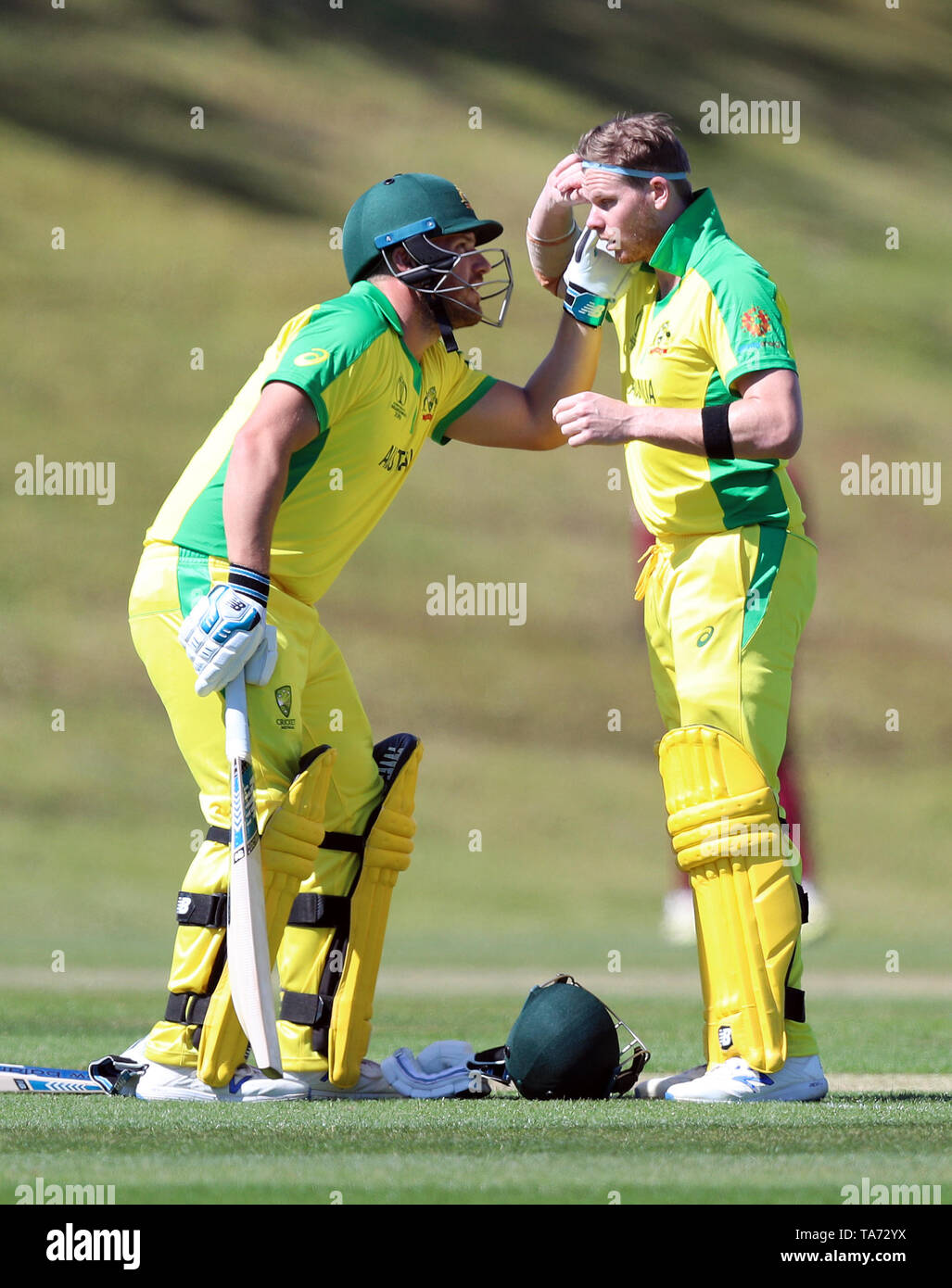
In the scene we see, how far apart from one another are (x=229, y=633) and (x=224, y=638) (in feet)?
0.05

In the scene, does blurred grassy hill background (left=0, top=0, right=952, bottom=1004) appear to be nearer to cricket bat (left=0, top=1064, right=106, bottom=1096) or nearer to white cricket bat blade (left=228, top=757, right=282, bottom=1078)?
cricket bat (left=0, top=1064, right=106, bottom=1096)

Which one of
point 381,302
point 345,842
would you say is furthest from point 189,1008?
point 381,302

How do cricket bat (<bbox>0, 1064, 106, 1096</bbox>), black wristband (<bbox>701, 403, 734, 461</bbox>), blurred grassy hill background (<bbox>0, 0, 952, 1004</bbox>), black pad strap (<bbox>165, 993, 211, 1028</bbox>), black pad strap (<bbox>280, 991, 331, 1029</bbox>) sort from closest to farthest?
black wristband (<bbox>701, 403, 734, 461</bbox>) < black pad strap (<bbox>165, 993, 211, 1028</bbox>) < cricket bat (<bbox>0, 1064, 106, 1096</bbox>) < black pad strap (<bbox>280, 991, 331, 1029</bbox>) < blurred grassy hill background (<bbox>0, 0, 952, 1004</bbox>)

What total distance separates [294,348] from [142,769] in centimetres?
1021

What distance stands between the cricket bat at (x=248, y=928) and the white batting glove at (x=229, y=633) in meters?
0.14

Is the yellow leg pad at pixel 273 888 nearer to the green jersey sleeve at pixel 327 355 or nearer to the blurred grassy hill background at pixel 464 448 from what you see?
the green jersey sleeve at pixel 327 355

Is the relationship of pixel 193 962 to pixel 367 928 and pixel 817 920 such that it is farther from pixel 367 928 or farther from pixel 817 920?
pixel 817 920

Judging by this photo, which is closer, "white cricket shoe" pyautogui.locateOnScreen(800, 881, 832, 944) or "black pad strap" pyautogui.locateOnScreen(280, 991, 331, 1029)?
"black pad strap" pyautogui.locateOnScreen(280, 991, 331, 1029)

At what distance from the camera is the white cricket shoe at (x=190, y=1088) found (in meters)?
4.34

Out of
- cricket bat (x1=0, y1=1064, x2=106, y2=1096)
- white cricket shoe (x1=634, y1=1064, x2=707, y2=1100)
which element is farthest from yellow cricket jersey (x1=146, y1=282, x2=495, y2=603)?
white cricket shoe (x1=634, y1=1064, x2=707, y2=1100)

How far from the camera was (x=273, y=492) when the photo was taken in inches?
168

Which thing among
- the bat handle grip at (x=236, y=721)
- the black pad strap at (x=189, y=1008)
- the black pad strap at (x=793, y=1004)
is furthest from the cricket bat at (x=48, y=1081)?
the black pad strap at (x=793, y=1004)

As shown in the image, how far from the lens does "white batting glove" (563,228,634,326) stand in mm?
4715
